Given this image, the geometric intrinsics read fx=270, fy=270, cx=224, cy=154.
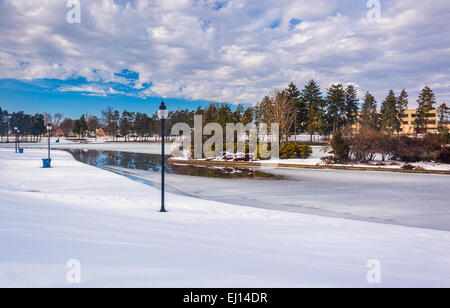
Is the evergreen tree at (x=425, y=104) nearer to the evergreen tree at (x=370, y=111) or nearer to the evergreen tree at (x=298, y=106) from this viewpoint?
the evergreen tree at (x=370, y=111)

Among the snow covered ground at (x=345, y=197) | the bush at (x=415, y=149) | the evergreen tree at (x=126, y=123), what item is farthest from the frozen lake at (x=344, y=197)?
the evergreen tree at (x=126, y=123)

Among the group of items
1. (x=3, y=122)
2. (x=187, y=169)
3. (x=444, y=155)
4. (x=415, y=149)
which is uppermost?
(x=3, y=122)

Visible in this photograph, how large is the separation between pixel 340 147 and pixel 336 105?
4385 cm

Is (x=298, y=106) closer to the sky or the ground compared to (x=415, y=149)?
closer to the sky

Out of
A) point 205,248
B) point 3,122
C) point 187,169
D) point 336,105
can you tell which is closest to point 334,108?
point 336,105

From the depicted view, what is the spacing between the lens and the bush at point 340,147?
926 inches

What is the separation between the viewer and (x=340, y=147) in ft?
77.2

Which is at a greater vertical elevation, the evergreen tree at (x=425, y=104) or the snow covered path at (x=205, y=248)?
the evergreen tree at (x=425, y=104)

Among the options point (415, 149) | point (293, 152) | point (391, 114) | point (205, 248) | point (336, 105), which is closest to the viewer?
point (205, 248)

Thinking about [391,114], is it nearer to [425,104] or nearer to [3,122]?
[425,104]

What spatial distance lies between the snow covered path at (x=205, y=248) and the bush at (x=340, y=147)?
701 inches

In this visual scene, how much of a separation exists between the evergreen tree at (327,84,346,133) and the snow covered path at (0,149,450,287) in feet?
196
